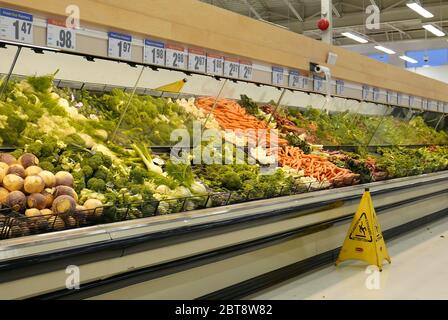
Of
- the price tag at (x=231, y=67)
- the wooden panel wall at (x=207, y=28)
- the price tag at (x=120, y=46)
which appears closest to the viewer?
the wooden panel wall at (x=207, y=28)

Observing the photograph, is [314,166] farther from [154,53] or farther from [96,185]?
[96,185]

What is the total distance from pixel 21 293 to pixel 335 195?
3.15m

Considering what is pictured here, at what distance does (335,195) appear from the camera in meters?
4.80

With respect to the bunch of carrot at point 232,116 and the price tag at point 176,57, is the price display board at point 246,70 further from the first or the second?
the bunch of carrot at point 232,116

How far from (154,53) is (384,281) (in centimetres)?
266

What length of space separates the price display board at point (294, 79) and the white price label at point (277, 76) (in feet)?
0.51

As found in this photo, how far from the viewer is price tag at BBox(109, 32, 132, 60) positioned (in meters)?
3.11

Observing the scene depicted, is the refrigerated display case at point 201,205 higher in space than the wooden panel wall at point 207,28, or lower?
lower

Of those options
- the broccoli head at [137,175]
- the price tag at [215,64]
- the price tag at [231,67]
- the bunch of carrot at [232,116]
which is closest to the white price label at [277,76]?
the price tag at [231,67]

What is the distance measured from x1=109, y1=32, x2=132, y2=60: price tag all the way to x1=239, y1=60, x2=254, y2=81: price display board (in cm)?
112

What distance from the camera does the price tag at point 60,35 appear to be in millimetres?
2787

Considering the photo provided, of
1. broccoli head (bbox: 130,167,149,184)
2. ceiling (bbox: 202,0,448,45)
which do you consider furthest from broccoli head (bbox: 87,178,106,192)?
ceiling (bbox: 202,0,448,45)

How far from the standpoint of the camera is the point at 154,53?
3.39 metres

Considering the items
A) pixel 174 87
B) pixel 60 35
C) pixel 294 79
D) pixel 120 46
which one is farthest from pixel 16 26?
pixel 294 79
